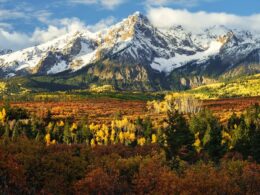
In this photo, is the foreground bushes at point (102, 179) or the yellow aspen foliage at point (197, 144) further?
the yellow aspen foliage at point (197, 144)

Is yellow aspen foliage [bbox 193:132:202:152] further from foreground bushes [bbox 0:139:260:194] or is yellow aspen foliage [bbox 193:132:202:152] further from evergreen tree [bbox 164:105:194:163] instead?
foreground bushes [bbox 0:139:260:194]

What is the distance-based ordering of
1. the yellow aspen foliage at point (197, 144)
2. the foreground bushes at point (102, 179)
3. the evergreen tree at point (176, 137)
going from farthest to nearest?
1. the yellow aspen foliage at point (197, 144)
2. the evergreen tree at point (176, 137)
3. the foreground bushes at point (102, 179)

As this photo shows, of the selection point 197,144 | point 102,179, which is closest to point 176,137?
point 102,179

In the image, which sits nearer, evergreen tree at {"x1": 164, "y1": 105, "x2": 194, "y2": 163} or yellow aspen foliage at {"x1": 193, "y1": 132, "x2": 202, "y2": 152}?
evergreen tree at {"x1": 164, "y1": 105, "x2": 194, "y2": 163}

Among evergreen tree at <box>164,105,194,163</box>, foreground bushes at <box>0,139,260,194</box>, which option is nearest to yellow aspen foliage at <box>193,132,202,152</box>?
evergreen tree at <box>164,105,194,163</box>

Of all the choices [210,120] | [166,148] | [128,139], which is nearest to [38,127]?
[128,139]

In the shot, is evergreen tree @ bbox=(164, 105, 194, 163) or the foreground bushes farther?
evergreen tree @ bbox=(164, 105, 194, 163)

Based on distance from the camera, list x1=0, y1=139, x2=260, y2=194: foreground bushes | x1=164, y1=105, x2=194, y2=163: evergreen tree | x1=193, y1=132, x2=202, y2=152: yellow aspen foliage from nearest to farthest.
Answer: x1=0, y1=139, x2=260, y2=194: foreground bushes → x1=164, y1=105, x2=194, y2=163: evergreen tree → x1=193, y1=132, x2=202, y2=152: yellow aspen foliage

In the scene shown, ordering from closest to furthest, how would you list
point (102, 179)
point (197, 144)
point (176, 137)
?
point (102, 179) < point (176, 137) < point (197, 144)

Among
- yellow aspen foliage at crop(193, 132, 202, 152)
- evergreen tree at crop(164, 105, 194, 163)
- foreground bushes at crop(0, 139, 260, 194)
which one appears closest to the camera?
foreground bushes at crop(0, 139, 260, 194)

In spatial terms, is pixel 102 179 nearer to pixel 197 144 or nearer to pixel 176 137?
pixel 176 137

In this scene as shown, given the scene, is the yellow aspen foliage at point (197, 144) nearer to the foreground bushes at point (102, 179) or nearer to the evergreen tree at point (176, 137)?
the evergreen tree at point (176, 137)

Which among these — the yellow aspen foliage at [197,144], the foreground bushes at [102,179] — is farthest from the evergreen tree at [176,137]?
the yellow aspen foliage at [197,144]

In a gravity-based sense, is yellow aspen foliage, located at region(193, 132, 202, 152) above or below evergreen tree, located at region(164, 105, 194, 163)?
below
